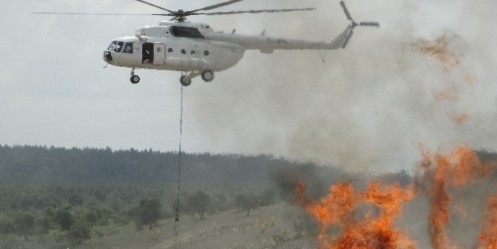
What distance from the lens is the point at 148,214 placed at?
10881cm

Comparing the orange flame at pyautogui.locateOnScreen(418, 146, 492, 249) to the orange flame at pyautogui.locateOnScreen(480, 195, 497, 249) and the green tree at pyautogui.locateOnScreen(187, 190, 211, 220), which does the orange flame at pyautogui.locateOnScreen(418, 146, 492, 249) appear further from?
the green tree at pyautogui.locateOnScreen(187, 190, 211, 220)

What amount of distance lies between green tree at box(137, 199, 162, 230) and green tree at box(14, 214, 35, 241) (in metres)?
15.2

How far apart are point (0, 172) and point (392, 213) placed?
152786 mm

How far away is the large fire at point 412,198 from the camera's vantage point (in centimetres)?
5344

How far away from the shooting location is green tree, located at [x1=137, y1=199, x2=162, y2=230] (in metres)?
108

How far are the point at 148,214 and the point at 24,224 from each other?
18349mm

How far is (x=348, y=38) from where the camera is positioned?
165 ft

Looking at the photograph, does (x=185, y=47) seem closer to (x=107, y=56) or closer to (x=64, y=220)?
(x=107, y=56)

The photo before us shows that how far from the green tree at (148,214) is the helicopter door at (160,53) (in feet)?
205

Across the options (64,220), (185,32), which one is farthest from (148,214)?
(185,32)

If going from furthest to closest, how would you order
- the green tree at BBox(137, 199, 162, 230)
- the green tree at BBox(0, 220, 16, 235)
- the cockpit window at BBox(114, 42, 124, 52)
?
1. the green tree at BBox(0, 220, 16, 235)
2. the green tree at BBox(137, 199, 162, 230)
3. the cockpit window at BBox(114, 42, 124, 52)

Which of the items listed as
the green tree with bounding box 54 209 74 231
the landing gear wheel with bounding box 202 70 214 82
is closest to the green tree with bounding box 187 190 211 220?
the green tree with bounding box 54 209 74 231

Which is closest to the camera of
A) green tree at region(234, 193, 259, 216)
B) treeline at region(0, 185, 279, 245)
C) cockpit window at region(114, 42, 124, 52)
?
cockpit window at region(114, 42, 124, 52)

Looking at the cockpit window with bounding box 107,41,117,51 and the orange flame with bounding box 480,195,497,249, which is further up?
the cockpit window with bounding box 107,41,117,51
